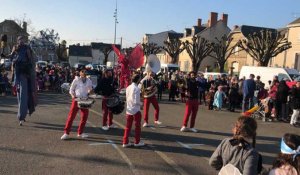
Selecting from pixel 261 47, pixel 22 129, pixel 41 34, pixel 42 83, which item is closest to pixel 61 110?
pixel 22 129

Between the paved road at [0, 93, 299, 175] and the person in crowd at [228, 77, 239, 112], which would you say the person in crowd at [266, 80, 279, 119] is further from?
the paved road at [0, 93, 299, 175]

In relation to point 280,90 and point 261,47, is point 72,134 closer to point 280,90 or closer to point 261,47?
point 280,90

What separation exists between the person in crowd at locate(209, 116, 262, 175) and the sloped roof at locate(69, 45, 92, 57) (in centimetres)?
11320

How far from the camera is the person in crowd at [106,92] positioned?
39.5 feet

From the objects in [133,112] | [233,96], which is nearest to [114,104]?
[133,112]

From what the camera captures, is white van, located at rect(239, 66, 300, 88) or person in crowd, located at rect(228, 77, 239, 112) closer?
person in crowd, located at rect(228, 77, 239, 112)

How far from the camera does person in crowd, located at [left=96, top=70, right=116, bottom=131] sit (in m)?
12.0

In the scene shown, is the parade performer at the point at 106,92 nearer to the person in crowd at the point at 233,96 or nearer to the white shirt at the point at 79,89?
the white shirt at the point at 79,89

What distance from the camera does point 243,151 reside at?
13.9 ft

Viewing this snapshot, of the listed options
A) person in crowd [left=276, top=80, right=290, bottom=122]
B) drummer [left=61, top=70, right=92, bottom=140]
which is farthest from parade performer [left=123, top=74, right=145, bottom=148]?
person in crowd [left=276, top=80, right=290, bottom=122]

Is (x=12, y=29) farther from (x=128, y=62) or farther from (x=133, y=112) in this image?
(x=133, y=112)

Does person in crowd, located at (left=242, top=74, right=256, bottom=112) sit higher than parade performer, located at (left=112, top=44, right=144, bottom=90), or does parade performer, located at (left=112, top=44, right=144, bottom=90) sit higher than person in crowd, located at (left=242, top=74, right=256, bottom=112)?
parade performer, located at (left=112, top=44, right=144, bottom=90)

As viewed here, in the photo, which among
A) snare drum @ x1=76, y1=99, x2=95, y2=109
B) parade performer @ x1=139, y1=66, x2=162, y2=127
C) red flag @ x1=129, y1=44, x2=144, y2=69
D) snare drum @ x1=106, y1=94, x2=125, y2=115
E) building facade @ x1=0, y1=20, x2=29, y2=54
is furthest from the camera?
building facade @ x1=0, y1=20, x2=29, y2=54

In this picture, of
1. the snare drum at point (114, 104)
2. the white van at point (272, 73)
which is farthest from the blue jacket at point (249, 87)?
the snare drum at point (114, 104)
